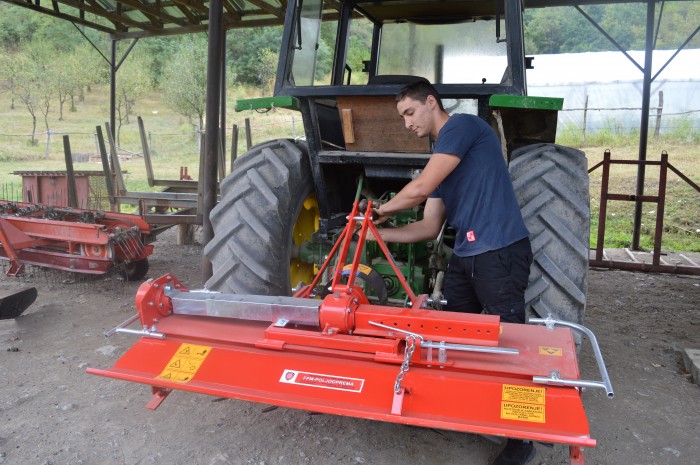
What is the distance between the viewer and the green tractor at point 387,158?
2.79 m

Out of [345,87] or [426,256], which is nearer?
[345,87]

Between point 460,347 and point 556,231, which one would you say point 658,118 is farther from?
point 460,347

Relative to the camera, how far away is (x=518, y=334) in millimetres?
2322

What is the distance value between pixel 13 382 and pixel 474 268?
278 cm

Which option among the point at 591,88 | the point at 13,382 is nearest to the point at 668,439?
the point at 13,382

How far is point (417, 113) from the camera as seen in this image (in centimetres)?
269

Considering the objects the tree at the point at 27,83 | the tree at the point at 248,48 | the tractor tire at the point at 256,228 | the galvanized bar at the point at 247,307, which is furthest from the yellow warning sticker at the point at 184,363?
the tree at the point at 248,48

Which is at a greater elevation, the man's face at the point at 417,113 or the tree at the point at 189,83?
the tree at the point at 189,83

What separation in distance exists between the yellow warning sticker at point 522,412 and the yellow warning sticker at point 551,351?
28cm

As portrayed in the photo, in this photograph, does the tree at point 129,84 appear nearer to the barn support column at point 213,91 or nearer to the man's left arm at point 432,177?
the barn support column at point 213,91

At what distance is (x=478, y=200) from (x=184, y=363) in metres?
1.43

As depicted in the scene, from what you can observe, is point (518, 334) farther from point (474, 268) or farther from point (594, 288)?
point (594, 288)

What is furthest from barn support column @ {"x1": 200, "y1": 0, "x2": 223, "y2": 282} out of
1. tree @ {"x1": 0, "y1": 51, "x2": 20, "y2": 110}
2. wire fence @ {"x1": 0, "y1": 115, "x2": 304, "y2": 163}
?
tree @ {"x1": 0, "y1": 51, "x2": 20, "y2": 110}

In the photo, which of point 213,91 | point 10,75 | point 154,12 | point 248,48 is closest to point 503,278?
point 213,91
